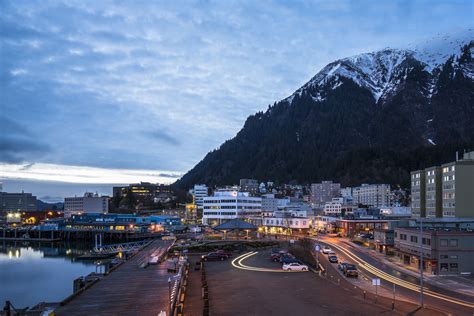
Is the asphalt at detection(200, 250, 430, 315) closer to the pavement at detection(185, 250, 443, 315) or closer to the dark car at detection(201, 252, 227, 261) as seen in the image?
the pavement at detection(185, 250, 443, 315)

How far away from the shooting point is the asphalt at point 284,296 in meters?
32.1

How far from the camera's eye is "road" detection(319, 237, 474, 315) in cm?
3512

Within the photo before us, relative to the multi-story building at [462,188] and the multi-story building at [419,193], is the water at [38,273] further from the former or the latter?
the multi-story building at [419,193]

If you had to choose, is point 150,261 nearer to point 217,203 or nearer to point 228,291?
point 228,291

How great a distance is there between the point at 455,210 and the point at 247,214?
228 feet

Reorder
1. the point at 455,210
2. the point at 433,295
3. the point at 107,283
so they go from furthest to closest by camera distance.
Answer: the point at 455,210
the point at 107,283
the point at 433,295

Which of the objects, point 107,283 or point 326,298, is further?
point 107,283

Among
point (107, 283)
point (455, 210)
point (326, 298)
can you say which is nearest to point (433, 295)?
point (326, 298)

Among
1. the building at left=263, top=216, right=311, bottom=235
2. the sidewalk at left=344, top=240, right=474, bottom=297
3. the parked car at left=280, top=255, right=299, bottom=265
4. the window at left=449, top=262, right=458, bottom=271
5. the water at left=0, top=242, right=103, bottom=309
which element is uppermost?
the window at left=449, top=262, right=458, bottom=271

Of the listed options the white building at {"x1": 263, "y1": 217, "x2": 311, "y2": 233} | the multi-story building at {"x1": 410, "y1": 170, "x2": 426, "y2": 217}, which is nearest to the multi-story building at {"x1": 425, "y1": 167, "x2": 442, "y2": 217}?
the multi-story building at {"x1": 410, "y1": 170, "x2": 426, "y2": 217}

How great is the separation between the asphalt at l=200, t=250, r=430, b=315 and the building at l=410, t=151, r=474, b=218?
50.4 m

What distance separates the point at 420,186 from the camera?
104875 millimetres

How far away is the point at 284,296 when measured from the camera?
121 ft

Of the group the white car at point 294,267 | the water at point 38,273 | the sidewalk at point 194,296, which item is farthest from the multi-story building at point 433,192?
the water at point 38,273
